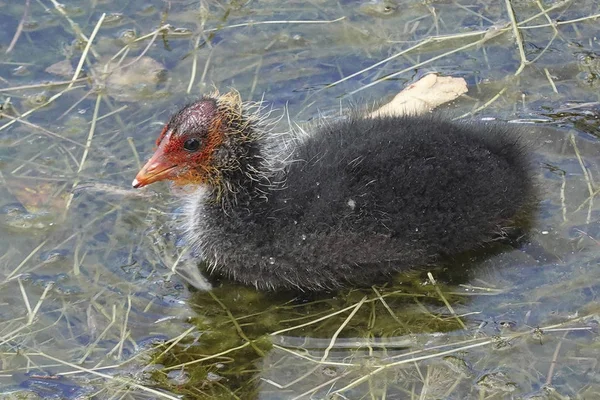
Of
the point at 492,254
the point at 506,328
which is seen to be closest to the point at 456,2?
the point at 492,254

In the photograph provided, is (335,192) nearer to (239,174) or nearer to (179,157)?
(239,174)

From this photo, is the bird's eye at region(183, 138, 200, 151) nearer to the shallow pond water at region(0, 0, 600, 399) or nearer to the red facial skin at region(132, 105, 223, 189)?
the red facial skin at region(132, 105, 223, 189)

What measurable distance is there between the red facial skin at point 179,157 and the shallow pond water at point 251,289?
1.57ft

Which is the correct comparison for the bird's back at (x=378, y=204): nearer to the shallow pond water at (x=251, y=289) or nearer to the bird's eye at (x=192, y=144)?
the shallow pond water at (x=251, y=289)

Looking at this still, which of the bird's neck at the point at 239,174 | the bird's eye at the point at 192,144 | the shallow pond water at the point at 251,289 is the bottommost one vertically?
the shallow pond water at the point at 251,289

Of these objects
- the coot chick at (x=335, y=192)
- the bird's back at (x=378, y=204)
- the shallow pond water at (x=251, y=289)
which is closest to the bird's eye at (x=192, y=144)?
the coot chick at (x=335, y=192)

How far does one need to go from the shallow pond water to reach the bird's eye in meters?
0.59

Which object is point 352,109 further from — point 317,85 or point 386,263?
point 386,263

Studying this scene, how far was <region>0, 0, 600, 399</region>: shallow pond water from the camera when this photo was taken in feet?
13.4

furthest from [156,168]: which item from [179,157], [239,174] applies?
[239,174]

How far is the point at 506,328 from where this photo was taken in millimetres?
4211

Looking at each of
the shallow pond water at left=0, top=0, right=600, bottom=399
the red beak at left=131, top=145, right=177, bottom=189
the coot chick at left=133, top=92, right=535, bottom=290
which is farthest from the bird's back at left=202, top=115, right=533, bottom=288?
the red beak at left=131, top=145, right=177, bottom=189

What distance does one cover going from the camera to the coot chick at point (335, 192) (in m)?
4.29

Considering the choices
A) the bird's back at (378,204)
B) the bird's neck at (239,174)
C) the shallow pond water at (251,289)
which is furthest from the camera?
the bird's neck at (239,174)
